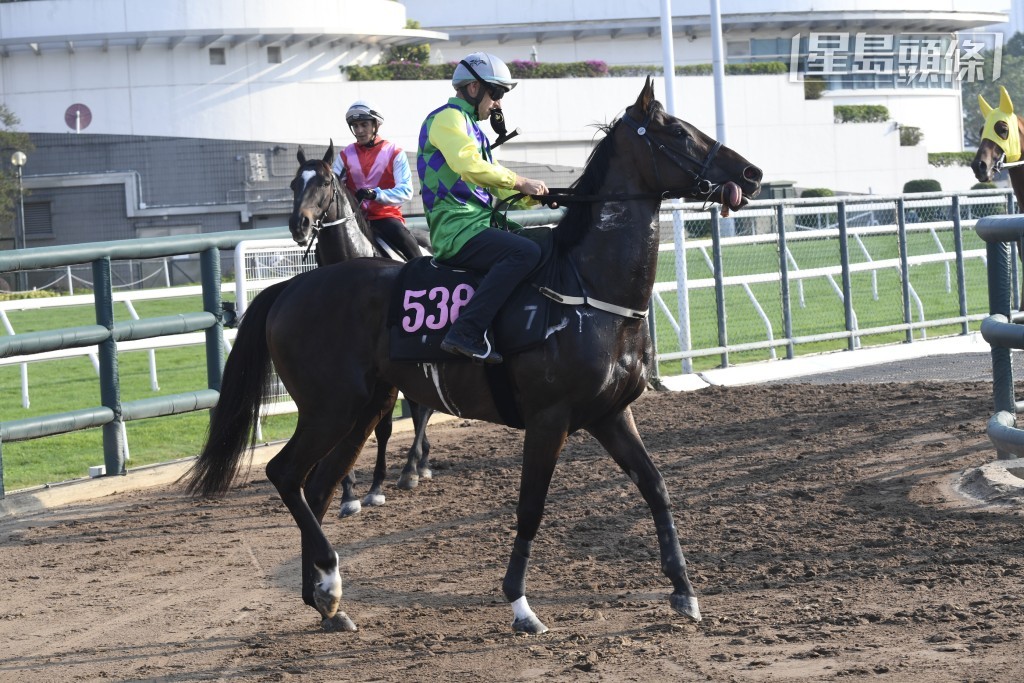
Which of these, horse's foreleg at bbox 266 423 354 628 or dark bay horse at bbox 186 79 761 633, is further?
horse's foreleg at bbox 266 423 354 628

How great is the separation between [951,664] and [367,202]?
214 inches

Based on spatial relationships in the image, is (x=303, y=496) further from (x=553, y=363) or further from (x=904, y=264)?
(x=904, y=264)

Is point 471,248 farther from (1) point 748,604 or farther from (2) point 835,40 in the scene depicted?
(2) point 835,40

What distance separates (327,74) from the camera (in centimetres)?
4397

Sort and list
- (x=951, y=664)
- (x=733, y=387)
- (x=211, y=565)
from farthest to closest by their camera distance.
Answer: (x=733, y=387), (x=211, y=565), (x=951, y=664)

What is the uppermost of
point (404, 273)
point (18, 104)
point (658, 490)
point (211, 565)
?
point (18, 104)

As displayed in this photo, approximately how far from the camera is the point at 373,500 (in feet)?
25.0

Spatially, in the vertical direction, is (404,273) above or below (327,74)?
below

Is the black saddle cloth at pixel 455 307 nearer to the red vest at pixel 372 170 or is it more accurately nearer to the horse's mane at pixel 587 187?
the horse's mane at pixel 587 187

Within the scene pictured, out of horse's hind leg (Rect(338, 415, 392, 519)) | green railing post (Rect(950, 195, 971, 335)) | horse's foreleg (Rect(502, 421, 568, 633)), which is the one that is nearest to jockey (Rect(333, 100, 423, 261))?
horse's hind leg (Rect(338, 415, 392, 519))

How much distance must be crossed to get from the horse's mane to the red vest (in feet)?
11.3

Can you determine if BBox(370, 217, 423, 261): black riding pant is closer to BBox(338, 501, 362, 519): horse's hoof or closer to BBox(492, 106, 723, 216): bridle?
BBox(338, 501, 362, 519): horse's hoof

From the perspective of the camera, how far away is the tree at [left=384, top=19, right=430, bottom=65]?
4512 centimetres

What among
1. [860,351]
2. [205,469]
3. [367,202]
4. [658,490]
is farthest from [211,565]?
[860,351]
